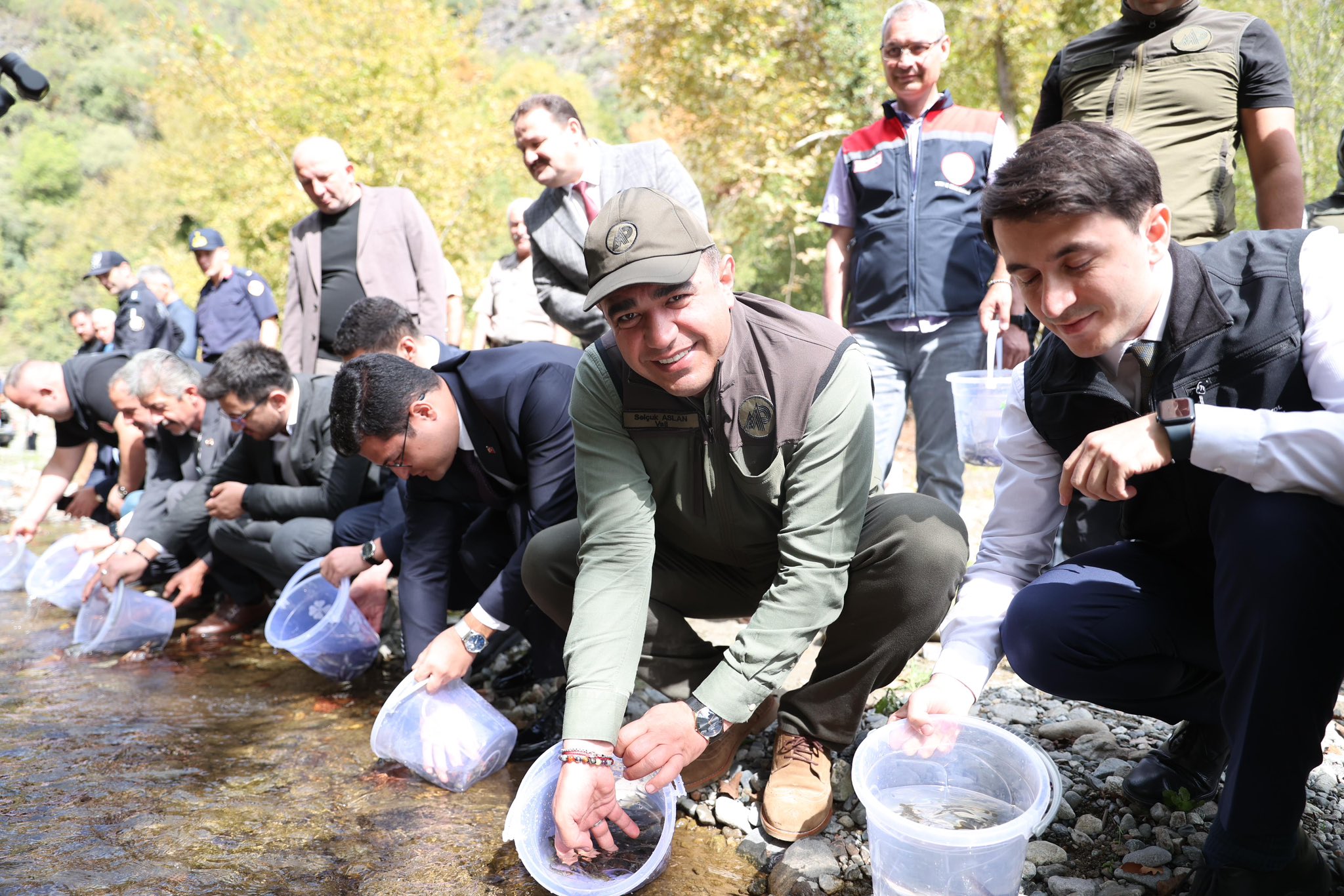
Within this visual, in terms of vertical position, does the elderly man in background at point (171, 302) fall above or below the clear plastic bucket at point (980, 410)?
below

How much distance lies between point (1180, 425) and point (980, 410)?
1.33m

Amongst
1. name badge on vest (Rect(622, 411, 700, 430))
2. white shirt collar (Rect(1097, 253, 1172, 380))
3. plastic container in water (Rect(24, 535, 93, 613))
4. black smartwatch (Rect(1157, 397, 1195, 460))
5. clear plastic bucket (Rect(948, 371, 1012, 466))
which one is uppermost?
white shirt collar (Rect(1097, 253, 1172, 380))

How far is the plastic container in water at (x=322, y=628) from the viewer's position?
3.35 metres

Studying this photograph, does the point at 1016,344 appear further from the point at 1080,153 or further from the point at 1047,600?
the point at 1080,153

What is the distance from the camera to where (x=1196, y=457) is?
1.60 meters

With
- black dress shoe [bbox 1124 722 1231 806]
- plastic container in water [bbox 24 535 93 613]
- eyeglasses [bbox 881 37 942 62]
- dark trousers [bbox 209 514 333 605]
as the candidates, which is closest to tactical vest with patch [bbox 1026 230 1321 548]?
black dress shoe [bbox 1124 722 1231 806]

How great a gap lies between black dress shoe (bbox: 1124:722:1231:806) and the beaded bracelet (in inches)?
48.4

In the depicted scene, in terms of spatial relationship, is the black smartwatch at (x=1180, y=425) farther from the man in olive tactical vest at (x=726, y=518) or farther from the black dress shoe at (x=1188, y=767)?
the black dress shoe at (x=1188, y=767)

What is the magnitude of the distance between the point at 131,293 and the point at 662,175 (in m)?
6.72

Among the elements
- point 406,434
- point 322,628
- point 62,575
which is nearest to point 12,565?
point 62,575

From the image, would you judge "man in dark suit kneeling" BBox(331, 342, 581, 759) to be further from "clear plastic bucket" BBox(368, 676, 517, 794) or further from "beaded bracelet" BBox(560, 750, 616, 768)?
"beaded bracelet" BBox(560, 750, 616, 768)

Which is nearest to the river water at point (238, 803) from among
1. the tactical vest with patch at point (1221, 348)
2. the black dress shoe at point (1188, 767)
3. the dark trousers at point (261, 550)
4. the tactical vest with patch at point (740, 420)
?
the dark trousers at point (261, 550)

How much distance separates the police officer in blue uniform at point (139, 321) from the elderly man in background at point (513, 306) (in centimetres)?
387

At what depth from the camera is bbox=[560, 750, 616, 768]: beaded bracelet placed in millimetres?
1942
